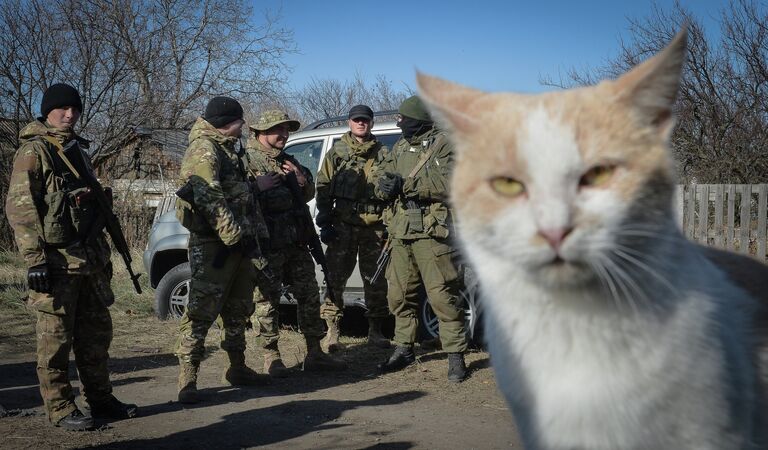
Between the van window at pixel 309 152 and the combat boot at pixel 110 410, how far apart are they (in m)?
3.52

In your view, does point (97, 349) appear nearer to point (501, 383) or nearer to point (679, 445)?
point (501, 383)

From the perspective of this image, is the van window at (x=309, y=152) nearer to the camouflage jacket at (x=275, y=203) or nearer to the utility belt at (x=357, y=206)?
the utility belt at (x=357, y=206)

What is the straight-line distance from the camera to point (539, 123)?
171 centimetres

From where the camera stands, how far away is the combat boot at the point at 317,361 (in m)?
6.99

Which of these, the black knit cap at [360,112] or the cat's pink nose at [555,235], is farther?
the black knit cap at [360,112]

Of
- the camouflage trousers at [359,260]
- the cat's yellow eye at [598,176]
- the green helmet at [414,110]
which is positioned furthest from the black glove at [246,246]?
the cat's yellow eye at [598,176]

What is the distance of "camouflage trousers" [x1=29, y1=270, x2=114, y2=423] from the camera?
4938mm

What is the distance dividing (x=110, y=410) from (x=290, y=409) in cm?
140

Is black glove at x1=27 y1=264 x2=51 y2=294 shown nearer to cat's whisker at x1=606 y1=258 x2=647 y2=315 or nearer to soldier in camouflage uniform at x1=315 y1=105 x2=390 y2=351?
soldier in camouflage uniform at x1=315 y1=105 x2=390 y2=351

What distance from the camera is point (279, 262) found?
22.4 feet

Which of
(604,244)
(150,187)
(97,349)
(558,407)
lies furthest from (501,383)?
(150,187)

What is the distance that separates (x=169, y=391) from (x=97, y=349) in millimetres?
1247

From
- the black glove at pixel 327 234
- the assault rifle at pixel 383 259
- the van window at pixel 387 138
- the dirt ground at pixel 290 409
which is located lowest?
the dirt ground at pixel 290 409

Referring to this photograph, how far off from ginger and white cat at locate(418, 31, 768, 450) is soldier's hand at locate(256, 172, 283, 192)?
16.2 feet
